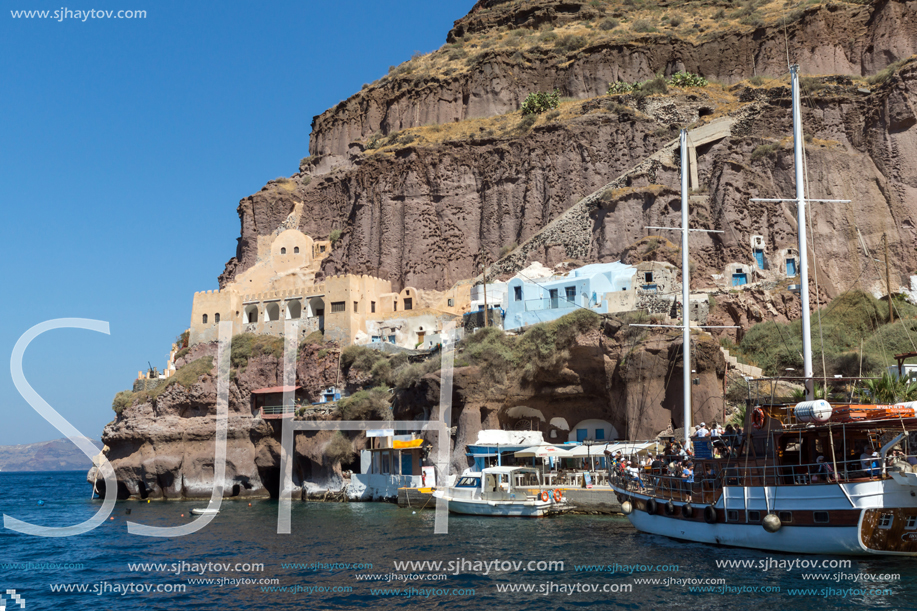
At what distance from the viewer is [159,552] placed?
1395 inches

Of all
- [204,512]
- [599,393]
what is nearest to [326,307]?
[204,512]

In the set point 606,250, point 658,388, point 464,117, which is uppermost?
point 464,117

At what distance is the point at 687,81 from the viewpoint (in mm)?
85312

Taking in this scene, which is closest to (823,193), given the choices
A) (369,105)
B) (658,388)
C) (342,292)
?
(658,388)

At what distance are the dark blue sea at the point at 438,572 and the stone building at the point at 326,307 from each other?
105ft

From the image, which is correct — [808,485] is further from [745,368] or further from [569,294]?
[569,294]

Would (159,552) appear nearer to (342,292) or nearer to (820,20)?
(342,292)

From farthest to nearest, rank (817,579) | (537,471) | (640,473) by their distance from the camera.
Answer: (537,471), (640,473), (817,579)

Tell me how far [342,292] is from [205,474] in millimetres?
18648

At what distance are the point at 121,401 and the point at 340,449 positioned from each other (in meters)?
24.8

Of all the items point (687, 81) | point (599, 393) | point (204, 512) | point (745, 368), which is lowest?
point (204, 512)

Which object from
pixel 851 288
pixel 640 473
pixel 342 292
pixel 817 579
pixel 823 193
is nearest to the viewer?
pixel 817 579

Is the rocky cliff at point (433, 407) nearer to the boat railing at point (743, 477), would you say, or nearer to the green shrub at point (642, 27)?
the boat railing at point (743, 477)

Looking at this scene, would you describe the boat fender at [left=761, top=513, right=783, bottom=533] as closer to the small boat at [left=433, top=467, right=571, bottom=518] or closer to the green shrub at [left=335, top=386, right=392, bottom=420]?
the small boat at [left=433, top=467, right=571, bottom=518]
